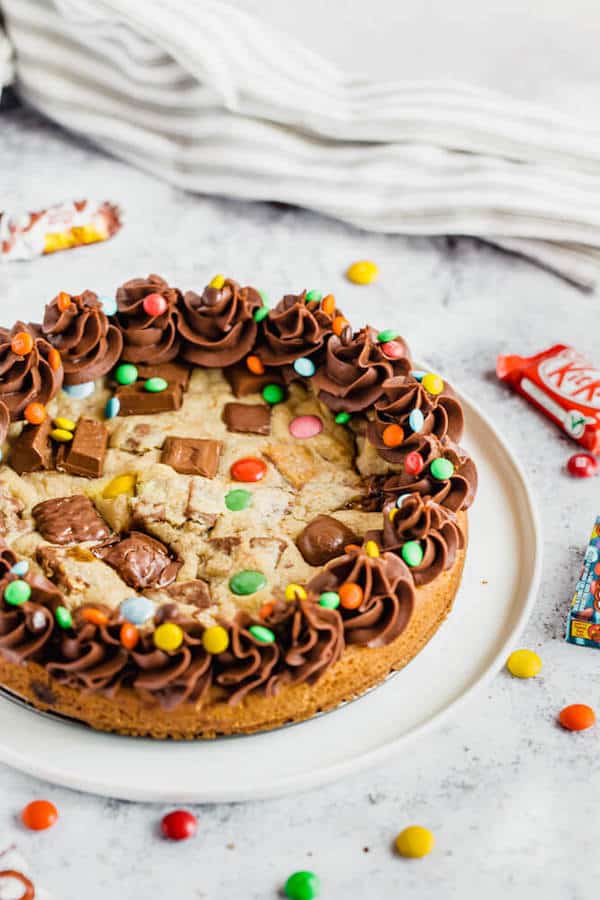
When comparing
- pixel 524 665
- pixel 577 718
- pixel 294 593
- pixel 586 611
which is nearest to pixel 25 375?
pixel 294 593

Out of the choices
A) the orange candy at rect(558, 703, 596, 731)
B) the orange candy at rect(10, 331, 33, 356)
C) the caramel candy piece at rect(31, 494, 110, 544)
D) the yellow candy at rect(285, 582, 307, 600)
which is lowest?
the orange candy at rect(558, 703, 596, 731)

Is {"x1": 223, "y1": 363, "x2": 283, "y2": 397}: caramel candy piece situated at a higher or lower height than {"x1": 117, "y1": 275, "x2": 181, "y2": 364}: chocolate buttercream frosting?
lower

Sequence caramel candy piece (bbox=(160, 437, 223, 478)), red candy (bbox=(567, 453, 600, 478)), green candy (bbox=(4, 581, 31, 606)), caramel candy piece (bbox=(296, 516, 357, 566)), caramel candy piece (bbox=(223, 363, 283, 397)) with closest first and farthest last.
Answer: green candy (bbox=(4, 581, 31, 606)) < caramel candy piece (bbox=(296, 516, 357, 566)) < caramel candy piece (bbox=(160, 437, 223, 478)) < caramel candy piece (bbox=(223, 363, 283, 397)) < red candy (bbox=(567, 453, 600, 478))

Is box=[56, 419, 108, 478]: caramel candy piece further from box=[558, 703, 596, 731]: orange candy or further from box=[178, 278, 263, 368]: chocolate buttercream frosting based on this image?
box=[558, 703, 596, 731]: orange candy

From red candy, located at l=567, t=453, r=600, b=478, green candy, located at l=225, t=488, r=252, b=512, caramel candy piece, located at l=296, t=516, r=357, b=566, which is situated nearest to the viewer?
caramel candy piece, located at l=296, t=516, r=357, b=566

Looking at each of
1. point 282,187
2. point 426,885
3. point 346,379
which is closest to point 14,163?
point 282,187

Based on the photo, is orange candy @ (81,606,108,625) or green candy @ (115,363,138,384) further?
green candy @ (115,363,138,384)

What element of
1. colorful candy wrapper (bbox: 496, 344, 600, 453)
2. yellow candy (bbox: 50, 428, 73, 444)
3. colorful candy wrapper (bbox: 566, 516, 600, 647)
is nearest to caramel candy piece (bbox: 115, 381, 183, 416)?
yellow candy (bbox: 50, 428, 73, 444)
